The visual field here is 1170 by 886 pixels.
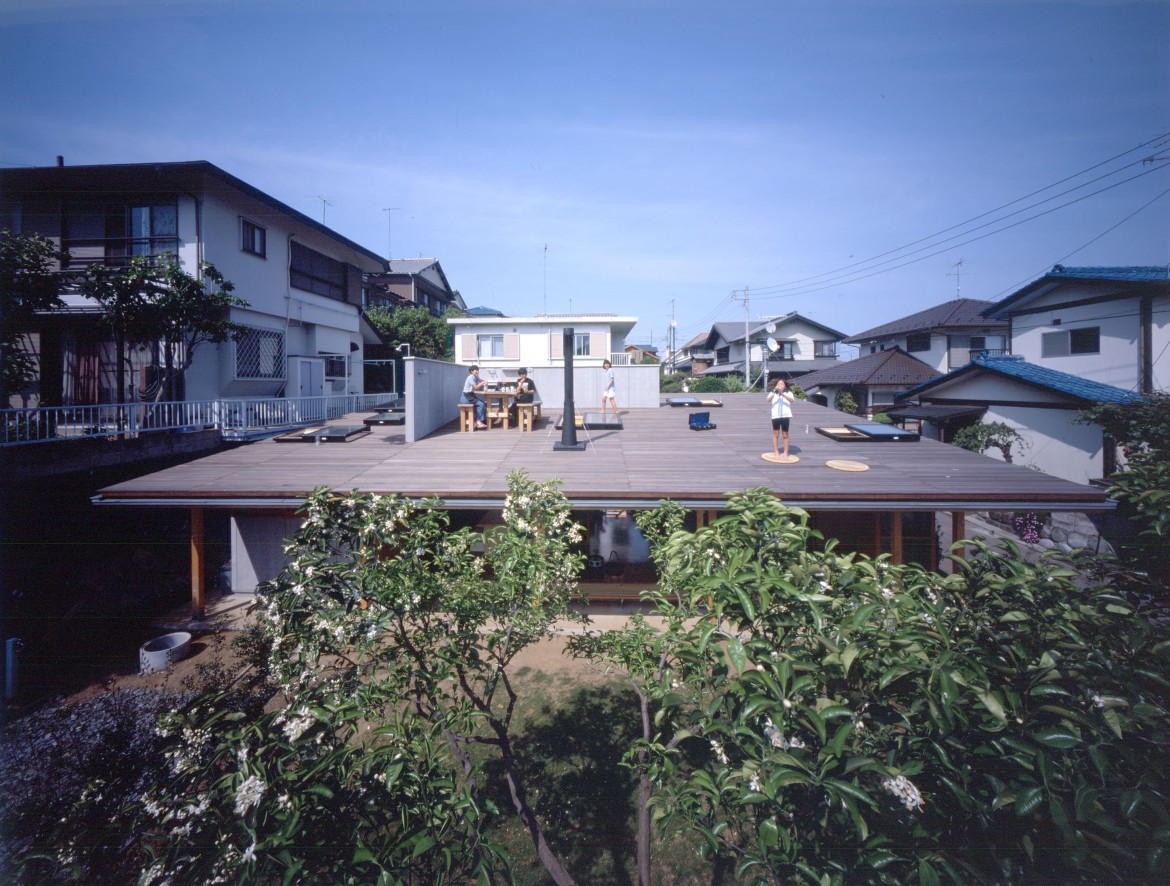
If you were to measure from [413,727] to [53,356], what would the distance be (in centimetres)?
1705

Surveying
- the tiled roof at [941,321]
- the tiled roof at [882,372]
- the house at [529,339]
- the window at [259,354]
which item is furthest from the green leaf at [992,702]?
the tiled roof at [941,321]

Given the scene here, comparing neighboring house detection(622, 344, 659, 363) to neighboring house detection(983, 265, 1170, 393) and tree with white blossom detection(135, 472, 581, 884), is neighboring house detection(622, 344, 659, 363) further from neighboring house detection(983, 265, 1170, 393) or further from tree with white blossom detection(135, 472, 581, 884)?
tree with white blossom detection(135, 472, 581, 884)

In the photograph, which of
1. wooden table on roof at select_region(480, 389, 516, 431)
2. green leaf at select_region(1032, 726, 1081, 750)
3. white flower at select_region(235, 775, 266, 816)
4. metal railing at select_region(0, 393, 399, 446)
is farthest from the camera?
wooden table on roof at select_region(480, 389, 516, 431)

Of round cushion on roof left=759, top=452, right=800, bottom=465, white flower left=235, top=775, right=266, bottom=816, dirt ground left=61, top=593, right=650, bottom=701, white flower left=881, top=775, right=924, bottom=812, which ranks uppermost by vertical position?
round cushion on roof left=759, top=452, right=800, bottom=465

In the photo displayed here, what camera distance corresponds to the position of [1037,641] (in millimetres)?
1802

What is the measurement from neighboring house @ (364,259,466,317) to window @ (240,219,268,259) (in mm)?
15677

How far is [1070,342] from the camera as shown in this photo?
605 inches

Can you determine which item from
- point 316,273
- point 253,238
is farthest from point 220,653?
point 316,273

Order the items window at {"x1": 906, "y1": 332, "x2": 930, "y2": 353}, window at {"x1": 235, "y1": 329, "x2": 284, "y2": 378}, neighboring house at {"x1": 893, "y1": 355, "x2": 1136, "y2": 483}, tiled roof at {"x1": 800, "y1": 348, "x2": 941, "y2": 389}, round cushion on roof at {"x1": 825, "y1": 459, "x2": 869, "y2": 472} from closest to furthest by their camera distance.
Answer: round cushion on roof at {"x1": 825, "y1": 459, "x2": 869, "y2": 472}
neighboring house at {"x1": 893, "y1": 355, "x2": 1136, "y2": 483}
window at {"x1": 235, "y1": 329, "x2": 284, "y2": 378}
tiled roof at {"x1": 800, "y1": 348, "x2": 941, "y2": 389}
window at {"x1": 906, "y1": 332, "x2": 930, "y2": 353}

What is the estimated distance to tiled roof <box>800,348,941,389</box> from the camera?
25.5 meters

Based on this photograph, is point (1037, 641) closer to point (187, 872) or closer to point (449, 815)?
point (449, 815)

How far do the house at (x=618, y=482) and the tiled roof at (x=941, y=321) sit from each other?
68.4ft

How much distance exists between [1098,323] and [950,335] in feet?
46.4

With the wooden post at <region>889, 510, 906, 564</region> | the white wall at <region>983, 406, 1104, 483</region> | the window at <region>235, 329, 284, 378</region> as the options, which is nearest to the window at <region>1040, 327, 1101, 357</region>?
the white wall at <region>983, 406, 1104, 483</region>
